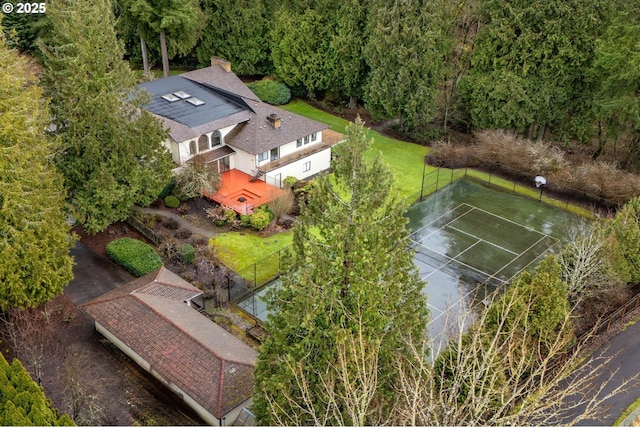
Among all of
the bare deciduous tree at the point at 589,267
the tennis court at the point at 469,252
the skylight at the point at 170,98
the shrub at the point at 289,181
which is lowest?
the tennis court at the point at 469,252

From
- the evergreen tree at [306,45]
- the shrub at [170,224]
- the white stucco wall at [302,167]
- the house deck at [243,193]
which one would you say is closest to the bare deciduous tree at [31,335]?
the shrub at [170,224]

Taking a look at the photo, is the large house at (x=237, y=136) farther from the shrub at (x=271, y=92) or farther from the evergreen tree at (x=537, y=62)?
the evergreen tree at (x=537, y=62)

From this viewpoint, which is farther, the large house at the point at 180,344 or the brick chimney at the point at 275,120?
the brick chimney at the point at 275,120

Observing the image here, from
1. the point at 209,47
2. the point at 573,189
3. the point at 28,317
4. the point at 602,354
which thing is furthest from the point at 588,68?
the point at 28,317

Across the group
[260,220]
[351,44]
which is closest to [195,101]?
[260,220]

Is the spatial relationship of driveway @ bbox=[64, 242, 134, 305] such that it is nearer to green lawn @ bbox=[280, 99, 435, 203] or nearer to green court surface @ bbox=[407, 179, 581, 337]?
green court surface @ bbox=[407, 179, 581, 337]

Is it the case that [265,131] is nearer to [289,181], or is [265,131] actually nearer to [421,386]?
[289,181]
